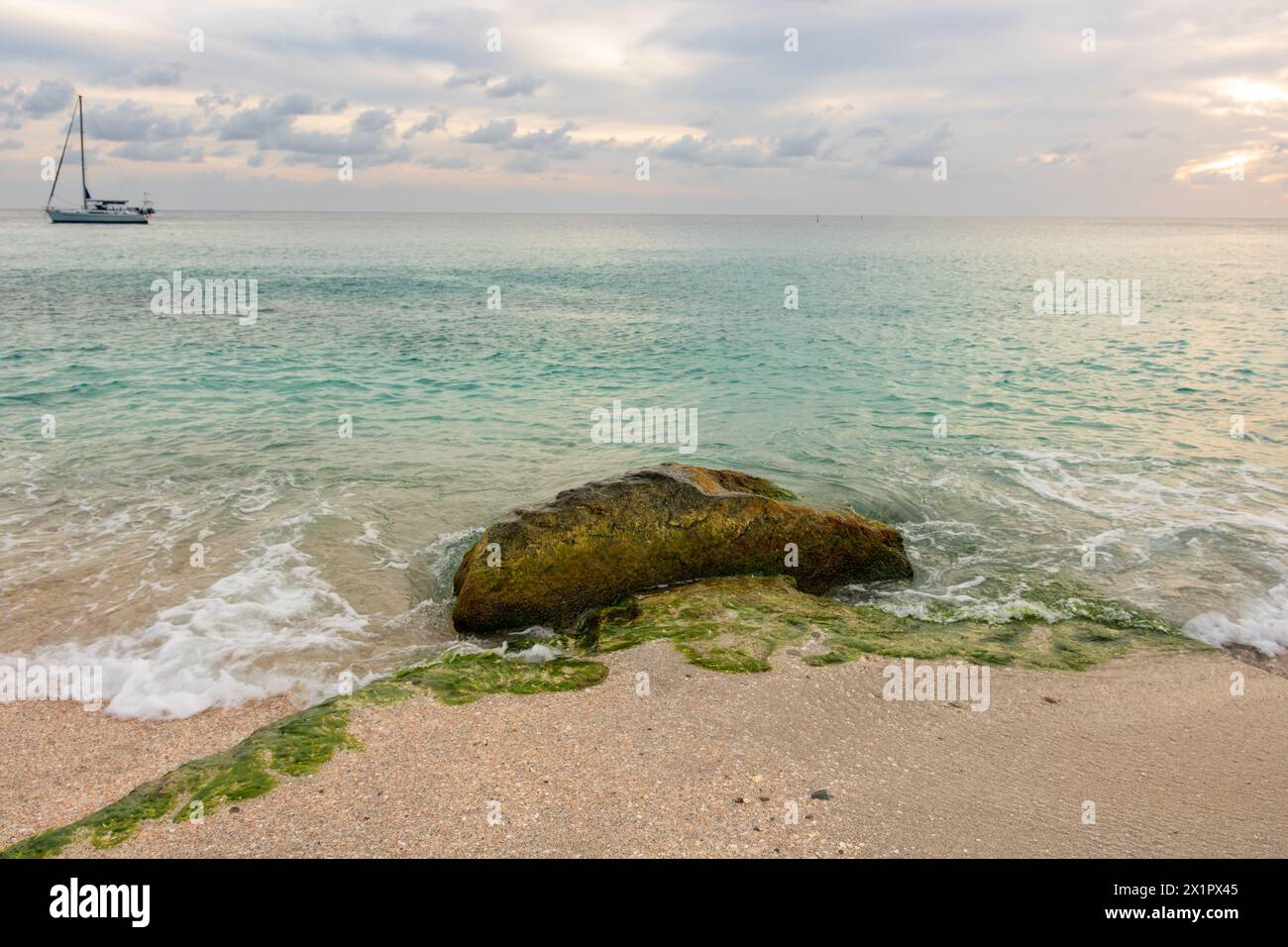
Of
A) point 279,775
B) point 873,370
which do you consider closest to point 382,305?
point 873,370

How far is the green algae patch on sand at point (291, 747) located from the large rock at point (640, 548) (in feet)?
3.70

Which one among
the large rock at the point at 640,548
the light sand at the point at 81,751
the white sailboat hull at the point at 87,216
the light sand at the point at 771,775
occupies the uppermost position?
the white sailboat hull at the point at 87,216

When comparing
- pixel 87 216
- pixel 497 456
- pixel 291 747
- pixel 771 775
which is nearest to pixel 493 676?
pixel 291 747

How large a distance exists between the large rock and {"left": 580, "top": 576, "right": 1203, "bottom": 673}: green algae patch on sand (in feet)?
1.16

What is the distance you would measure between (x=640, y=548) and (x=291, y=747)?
4695 mm

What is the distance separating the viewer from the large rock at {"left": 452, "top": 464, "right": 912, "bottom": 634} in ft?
30.4

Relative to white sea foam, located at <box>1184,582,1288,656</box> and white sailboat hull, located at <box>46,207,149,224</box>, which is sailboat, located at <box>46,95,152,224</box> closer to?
white sailboat hull, located at <box>46,207,149,224</box>

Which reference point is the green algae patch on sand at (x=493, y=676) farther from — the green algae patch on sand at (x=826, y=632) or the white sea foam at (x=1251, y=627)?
the white sea foam at (x=1251, y=627)

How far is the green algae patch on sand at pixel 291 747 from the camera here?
205 inches

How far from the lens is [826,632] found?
27.9 feet

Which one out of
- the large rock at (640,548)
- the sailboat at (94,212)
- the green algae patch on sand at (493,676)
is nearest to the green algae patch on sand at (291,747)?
the green algae patch on sand at (493,676)

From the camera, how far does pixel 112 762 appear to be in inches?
260
